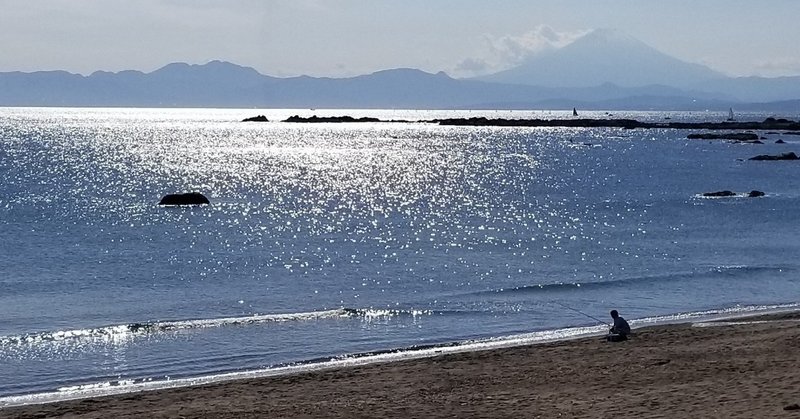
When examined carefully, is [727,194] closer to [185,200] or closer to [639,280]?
[639,280]

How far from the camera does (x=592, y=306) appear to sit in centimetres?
3050

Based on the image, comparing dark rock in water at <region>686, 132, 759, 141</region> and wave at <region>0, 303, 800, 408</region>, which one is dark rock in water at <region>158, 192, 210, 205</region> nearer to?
wave at <region>0, 303, 800, 408</region>

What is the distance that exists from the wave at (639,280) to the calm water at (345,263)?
0.14 m

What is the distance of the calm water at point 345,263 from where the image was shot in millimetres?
25281

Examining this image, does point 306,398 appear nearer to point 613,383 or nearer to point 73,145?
point 613,383

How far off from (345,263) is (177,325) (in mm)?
14069

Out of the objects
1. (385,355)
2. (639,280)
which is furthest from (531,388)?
(639,280)

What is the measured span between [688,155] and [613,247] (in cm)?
9034

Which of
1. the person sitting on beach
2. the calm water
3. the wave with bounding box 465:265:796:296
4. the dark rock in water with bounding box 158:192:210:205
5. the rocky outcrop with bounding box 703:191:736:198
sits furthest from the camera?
the rocky outcrop with bounding box 703:191:736:198

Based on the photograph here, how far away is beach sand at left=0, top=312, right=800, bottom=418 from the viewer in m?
16.2

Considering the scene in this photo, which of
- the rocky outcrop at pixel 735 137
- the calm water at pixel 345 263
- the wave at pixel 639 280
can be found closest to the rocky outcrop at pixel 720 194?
the calm water at pixel 345 263

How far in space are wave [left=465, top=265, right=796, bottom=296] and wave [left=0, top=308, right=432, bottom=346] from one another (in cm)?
546

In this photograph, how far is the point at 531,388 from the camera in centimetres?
1839

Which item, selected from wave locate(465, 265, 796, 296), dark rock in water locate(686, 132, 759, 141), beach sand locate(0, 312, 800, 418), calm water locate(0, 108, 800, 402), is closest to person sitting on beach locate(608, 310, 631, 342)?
beach sand locate(0, 312, 800, 418)
